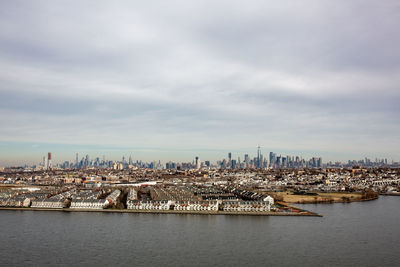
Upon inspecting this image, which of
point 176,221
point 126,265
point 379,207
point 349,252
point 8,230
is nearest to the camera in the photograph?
point 126,265

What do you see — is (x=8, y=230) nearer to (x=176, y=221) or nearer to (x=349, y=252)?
(x=176, y=221)

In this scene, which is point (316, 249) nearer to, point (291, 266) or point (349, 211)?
point (291, 266)

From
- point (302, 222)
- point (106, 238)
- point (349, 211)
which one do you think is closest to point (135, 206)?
point (106, 238)

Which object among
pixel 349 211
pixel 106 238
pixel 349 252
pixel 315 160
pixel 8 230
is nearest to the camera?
pixel 349 252

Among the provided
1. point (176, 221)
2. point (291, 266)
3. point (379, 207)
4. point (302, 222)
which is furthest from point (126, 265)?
point (379, 207)

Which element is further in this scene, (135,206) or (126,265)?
(135,206)

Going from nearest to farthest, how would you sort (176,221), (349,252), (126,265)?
(126,265)
(349,252)
(176,221)
